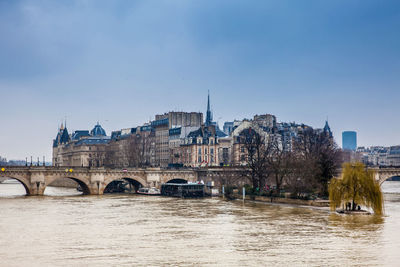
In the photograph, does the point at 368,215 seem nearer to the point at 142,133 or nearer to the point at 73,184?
the point at 73,184

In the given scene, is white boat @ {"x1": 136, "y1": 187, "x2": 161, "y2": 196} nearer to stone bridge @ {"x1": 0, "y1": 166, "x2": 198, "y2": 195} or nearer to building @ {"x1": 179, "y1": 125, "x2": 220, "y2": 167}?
stone bridge @ {"x1": 0, "y1": 166, "x2": 198, "y2": 195}

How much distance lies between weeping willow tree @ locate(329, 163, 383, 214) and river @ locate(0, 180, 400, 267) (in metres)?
1.71

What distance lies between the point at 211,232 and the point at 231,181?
5592 cm

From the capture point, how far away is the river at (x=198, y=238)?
3266 centimetres

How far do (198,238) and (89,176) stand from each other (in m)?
60.9

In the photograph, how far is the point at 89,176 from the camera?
9938 centimetres

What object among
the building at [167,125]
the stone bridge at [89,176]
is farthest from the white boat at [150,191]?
the building at [167,125]

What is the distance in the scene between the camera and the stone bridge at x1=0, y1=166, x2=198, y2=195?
92.4m

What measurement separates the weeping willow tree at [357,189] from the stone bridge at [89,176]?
52256 millimetres

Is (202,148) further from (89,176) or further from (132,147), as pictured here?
(89,176)

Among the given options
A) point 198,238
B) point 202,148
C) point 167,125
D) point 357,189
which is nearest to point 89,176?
point 202,148

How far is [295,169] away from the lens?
246ft

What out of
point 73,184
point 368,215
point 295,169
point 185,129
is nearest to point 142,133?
point 185,129

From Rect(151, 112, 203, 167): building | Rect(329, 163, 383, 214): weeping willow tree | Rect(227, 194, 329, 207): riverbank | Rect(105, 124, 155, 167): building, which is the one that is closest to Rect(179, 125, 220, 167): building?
Rect(105, 124, 155, 167): building
